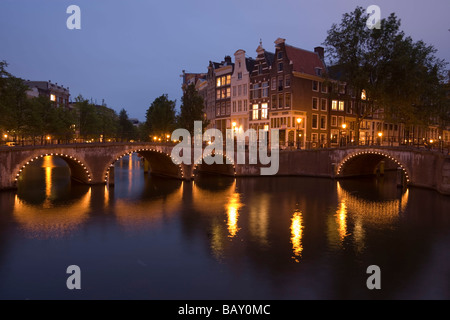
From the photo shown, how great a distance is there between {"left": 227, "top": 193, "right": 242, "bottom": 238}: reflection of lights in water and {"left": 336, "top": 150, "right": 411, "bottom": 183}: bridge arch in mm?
17504

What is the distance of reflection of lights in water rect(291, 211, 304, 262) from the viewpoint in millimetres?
16656

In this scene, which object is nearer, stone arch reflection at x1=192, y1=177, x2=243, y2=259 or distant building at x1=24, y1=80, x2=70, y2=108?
stone arch reflection at x1=192, y1=177, x2=243, y2=259

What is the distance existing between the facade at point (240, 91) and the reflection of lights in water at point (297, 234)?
3726 cm

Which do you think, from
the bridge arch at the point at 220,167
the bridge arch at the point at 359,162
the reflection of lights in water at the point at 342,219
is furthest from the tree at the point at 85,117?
the reflection of lights in water at the point at 342,219

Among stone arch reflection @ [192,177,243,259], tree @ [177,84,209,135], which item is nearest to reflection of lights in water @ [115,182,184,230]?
stone arch reflection @ [192,177,243,259]

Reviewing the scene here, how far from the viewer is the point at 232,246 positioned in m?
17.6

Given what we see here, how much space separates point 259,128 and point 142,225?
38.8 meters

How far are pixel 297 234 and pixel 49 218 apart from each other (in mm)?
15757

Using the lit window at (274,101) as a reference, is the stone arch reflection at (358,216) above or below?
below

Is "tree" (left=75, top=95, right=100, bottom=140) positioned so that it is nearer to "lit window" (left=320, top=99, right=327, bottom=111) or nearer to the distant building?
the distant building

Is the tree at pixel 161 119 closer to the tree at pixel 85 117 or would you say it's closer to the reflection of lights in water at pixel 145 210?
the tree at pixel 85 117

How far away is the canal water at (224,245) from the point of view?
1276 cm
